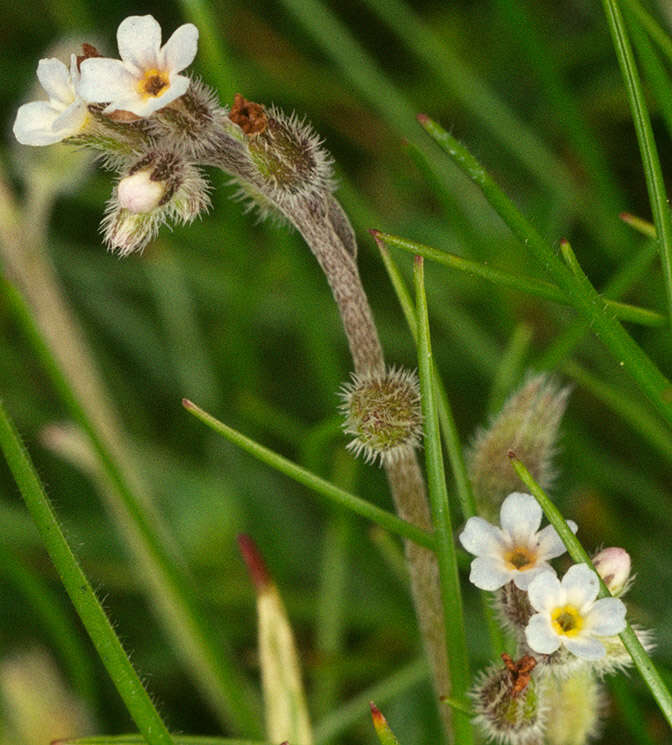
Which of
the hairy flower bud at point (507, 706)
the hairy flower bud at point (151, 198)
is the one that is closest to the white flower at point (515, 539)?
the hairy flower bud at point (507, 706)

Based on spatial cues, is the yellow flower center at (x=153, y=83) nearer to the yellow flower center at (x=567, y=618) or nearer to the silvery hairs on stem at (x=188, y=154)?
the silvery hairs on stem at (x=188, y=154)

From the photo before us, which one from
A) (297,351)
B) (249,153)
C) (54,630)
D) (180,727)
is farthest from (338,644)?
(249,153)

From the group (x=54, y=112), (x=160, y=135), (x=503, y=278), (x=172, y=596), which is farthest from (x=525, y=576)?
(x=172, y=596)

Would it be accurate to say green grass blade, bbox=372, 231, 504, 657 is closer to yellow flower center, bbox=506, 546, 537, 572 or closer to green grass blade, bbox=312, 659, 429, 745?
yellow flower center, bbox=506, 546, 537, 572

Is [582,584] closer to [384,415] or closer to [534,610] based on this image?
[534,610]

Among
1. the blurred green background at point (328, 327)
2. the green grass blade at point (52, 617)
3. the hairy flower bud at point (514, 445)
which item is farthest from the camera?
the blurred green background at point (328, 327)

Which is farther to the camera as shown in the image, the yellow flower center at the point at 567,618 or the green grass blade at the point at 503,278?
the green grass blade at the point at 503,278
